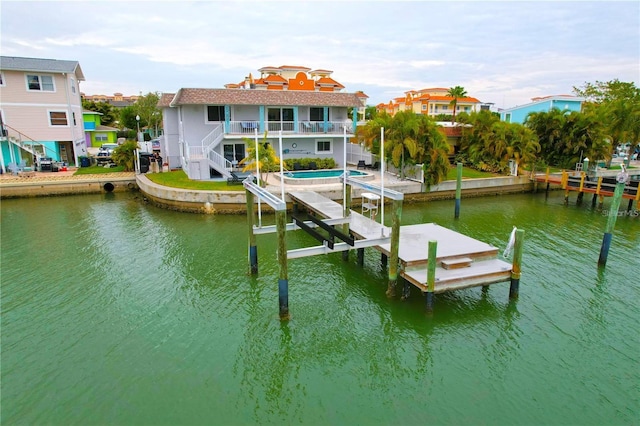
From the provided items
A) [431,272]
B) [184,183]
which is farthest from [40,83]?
[431,272]

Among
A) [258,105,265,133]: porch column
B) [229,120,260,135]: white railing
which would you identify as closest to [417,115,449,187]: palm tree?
[258,105,265,133]: porch column

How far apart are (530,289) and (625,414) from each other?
207 inches

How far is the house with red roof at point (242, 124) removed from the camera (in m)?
26.5

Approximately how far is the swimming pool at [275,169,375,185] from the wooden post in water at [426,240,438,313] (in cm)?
1352

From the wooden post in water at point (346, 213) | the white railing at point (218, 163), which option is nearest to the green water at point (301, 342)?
the wooden post in water at point (346, 213)

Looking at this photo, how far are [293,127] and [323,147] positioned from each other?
3089mm

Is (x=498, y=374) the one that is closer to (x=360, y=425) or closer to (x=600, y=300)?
(x=360, y=425)

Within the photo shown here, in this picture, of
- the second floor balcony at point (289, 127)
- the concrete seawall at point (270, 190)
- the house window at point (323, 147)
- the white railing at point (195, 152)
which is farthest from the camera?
the house window at point (323, 147)

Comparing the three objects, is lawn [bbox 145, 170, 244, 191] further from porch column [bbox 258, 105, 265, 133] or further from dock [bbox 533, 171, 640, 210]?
dock [bbox 533, 171, 640, 210]

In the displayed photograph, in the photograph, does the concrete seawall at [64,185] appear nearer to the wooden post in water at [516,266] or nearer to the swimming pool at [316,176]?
the swimming pool at [316,176]

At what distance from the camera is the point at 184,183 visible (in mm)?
24547

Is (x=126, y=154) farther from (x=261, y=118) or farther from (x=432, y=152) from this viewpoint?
(x=432, y=152)

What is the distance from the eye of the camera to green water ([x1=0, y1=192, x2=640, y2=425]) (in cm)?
785

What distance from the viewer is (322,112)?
103 feet
